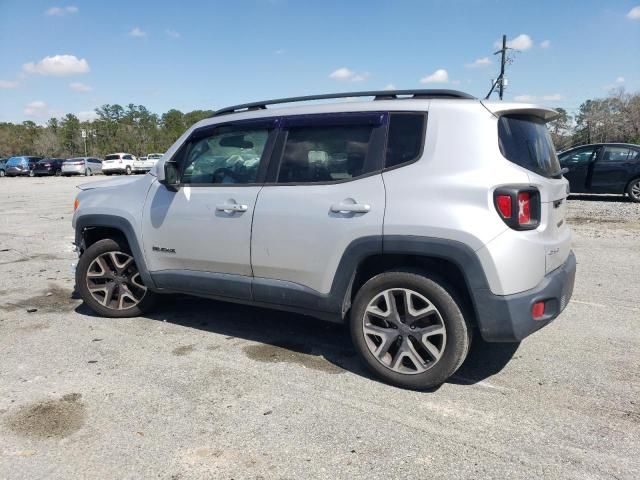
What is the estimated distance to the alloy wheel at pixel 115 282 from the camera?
476 cm

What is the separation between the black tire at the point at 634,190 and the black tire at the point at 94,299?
42.2 feet

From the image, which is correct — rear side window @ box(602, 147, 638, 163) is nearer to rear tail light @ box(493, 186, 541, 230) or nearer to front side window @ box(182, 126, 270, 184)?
rear tail light @ box(493, 186, 541, 230)

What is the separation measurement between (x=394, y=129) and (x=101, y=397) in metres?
2.66

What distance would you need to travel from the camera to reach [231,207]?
390 centimetres

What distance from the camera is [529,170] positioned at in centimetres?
319

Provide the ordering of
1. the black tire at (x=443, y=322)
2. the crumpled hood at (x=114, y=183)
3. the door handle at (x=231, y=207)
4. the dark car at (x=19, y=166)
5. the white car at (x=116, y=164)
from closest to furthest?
the black tire at (x=443, y=322) < the door handle at (x=231, y=207) < the crumpled hood at (x=114, y=183) < the dark car at (x=19, y=166) < the white car at (x=116, y=164)

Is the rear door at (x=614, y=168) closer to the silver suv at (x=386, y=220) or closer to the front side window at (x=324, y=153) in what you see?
the silver suv at (x=386, y=220)

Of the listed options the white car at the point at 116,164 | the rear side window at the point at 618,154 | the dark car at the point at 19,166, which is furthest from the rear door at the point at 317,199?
the dark car at the point at 19,166

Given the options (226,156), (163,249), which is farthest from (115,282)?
(226,156)

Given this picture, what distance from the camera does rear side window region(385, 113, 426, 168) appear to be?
3.33 meters

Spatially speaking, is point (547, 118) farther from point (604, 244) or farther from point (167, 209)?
point (604, 244)

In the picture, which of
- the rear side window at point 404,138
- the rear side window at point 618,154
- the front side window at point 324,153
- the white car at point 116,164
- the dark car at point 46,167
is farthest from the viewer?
the white car at point 116,164

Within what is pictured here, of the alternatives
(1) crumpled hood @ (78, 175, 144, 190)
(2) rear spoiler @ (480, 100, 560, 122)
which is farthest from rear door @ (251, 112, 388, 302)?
(1) crumpled hood @ (78, 175, 144, 190)

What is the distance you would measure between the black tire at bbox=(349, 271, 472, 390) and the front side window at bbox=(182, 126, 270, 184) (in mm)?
1317
